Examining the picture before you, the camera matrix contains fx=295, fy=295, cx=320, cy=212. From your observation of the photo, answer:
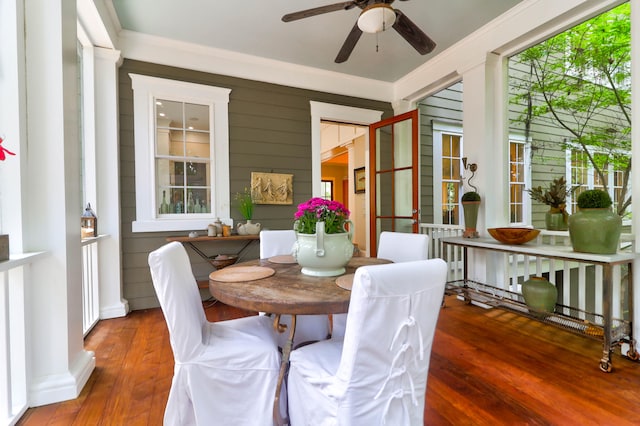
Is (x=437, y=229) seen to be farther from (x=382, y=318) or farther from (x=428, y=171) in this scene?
(x=382, y=318)

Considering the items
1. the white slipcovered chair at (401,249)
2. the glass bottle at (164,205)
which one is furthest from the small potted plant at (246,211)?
the white slipcovered chair at (401,249)

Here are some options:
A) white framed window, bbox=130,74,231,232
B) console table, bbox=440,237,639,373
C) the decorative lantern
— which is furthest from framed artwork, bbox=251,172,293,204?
console table, bbox=440,237,639,373

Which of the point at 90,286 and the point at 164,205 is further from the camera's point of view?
the point at 164,205

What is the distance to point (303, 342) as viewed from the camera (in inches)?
77.4

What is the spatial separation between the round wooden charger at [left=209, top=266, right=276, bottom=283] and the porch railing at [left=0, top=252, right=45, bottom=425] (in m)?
0.98

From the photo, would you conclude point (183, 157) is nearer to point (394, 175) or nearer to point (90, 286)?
point (90, 286)

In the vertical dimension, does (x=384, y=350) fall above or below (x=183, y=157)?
below

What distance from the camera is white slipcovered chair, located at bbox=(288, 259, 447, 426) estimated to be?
0.95m

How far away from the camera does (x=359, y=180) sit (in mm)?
5656

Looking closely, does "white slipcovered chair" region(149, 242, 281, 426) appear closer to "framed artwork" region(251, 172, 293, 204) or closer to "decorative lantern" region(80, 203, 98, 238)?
"decorative lantern" region(80, 203, 98, 238)

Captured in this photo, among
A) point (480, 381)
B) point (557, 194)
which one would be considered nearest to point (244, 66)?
point (557, 194)

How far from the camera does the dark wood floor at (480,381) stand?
154 cm

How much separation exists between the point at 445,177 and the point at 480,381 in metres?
3.39

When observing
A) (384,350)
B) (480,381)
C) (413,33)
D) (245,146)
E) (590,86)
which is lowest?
(480,381)
